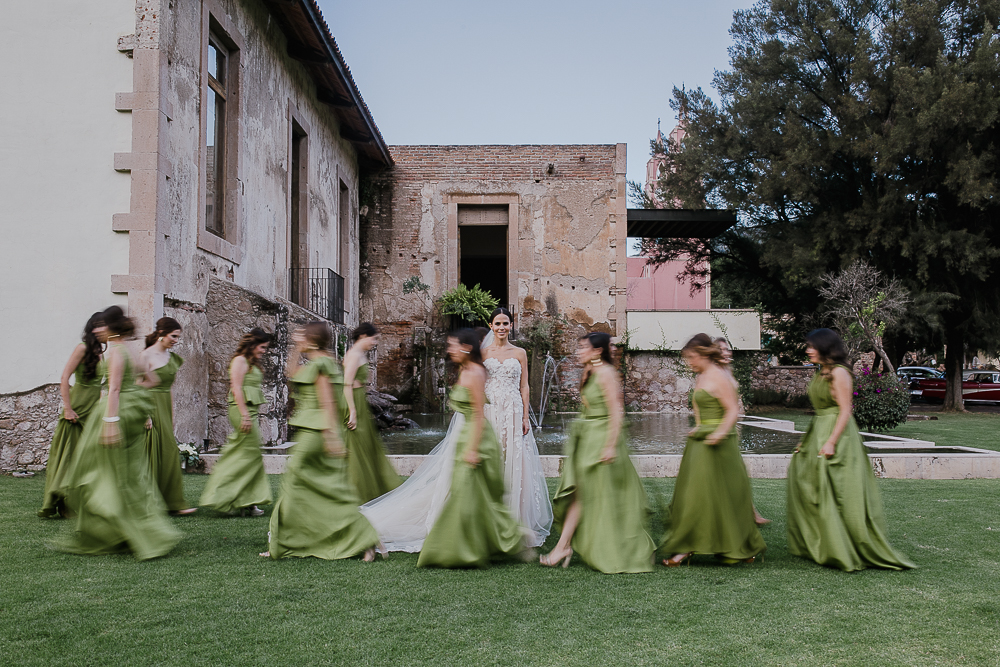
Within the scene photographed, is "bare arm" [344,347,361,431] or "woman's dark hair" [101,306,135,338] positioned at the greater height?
"woman's dark hair" [101,306,135,338]

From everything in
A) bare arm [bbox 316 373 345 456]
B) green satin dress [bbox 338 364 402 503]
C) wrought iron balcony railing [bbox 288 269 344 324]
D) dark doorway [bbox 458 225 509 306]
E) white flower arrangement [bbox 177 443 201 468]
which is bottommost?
white flower arrangement [bbox 177 443 201 468]

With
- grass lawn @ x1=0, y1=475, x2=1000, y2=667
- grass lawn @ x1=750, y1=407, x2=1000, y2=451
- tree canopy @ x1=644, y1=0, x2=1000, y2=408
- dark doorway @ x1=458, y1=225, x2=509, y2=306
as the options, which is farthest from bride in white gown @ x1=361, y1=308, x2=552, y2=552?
tree canopy @ x1=644, y1=0, x2=1000, y2=408

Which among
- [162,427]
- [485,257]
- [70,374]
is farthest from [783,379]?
[70,374]

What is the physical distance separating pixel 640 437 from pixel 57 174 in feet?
29.9

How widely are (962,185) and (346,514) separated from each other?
20801 millimetres

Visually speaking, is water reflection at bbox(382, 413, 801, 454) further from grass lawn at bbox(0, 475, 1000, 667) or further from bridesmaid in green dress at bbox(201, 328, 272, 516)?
grass lawn at bbox(0, 475, 1000, 667)

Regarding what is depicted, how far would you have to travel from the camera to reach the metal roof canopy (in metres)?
20.4

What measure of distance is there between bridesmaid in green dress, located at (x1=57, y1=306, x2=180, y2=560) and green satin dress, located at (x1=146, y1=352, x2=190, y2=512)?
44.0 inches

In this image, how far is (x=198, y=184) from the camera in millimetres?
9172

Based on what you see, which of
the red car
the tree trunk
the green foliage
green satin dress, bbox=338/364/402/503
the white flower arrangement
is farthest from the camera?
the red car

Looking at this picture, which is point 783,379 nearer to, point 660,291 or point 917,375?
point 917,375

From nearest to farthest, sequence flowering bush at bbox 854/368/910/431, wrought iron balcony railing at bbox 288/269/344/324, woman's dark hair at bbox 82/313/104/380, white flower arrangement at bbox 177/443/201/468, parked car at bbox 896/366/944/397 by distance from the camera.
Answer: woman's dark hair at bbox 82/313/104/380 < white flower arrangement at bbox 177/443/201/468 < flowering bush at bbox 854/368/910/431 < wrought iron balcony railing at bbox 288/269/344/324 < parked car at bbox 896/366/944/397

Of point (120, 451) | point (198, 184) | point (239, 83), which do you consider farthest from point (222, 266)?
point (120, 451)

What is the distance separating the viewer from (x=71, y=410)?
6129mm
